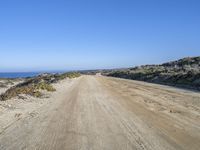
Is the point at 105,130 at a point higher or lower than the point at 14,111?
higher

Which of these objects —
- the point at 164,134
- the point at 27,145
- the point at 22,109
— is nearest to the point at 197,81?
the point at 22,109

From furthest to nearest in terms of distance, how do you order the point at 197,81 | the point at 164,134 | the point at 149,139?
the point at 197,81 → the point at 164,134 → the point at 149,139

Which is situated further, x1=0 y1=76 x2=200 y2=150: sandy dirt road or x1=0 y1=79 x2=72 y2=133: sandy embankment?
x1=0 y1=79 x2=72 y2=133: sandy embankment

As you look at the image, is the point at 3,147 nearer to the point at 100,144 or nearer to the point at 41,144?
the point at 41,144

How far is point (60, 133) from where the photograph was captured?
995 centimetres

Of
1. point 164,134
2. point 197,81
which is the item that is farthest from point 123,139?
point 197,81

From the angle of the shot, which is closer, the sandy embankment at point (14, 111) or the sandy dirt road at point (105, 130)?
the sandy dirt road at point (105, 130)

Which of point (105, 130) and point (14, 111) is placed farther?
point (14, 111)

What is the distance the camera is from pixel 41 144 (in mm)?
8594

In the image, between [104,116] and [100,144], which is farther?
[104,116]

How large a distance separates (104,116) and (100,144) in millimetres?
4762

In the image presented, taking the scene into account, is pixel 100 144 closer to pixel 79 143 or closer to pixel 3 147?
pixel 79 143

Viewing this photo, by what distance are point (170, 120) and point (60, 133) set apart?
4409 millimetres

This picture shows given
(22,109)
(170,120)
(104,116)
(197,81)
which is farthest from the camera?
(197,81)
